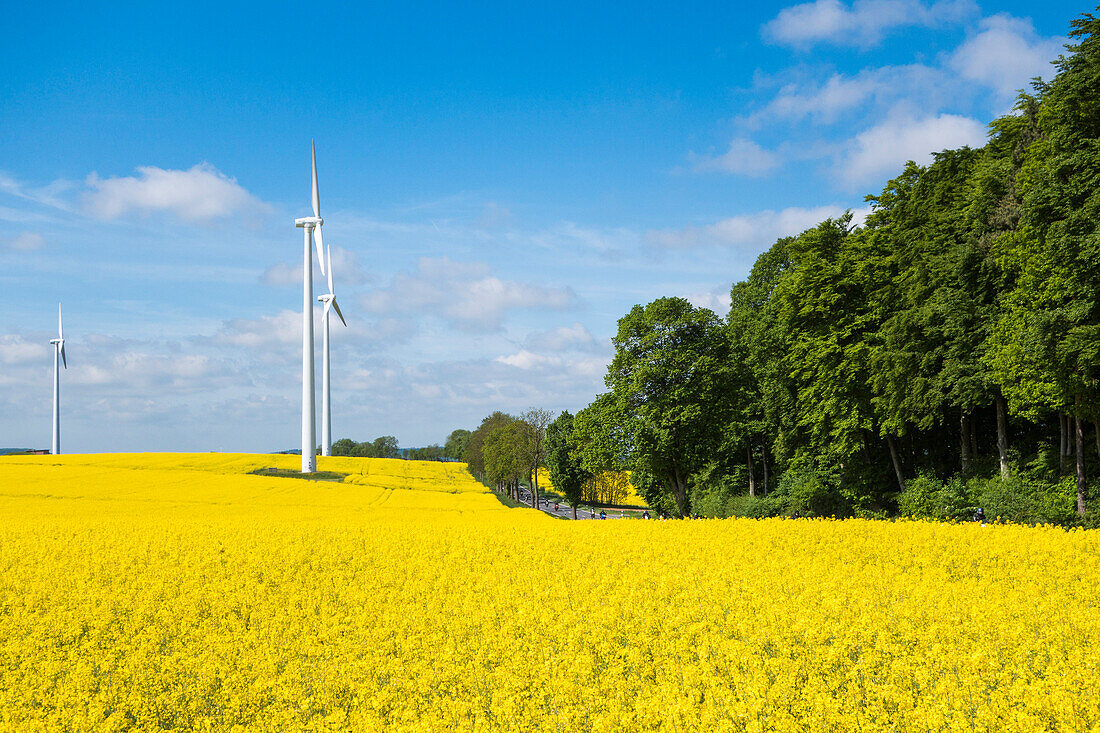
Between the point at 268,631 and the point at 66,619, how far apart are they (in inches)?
168

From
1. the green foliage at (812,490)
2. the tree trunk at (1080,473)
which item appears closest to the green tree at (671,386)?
the green foliage at (812,490)

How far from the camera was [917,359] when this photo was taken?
Result: 33156 millimetres

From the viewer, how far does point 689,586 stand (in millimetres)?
13227

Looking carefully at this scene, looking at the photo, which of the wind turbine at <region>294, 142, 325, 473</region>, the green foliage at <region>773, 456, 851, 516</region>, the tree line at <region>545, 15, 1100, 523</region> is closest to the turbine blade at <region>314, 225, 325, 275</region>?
the wind turbine at <region>294, 142, 325, 473</region>

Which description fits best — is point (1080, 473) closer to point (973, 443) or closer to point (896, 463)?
point (973, 443)

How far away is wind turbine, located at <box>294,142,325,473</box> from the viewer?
58.3m

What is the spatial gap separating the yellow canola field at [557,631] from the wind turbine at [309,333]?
3867 cm

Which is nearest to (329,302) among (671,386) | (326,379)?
(326,379)

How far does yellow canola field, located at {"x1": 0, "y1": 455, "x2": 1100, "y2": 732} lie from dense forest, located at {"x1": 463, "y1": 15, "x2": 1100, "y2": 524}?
37.5 feet

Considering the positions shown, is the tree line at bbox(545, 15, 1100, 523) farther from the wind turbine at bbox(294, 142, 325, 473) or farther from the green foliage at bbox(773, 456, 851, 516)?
the wind turbine at bbox(294, 142, 325, 473)

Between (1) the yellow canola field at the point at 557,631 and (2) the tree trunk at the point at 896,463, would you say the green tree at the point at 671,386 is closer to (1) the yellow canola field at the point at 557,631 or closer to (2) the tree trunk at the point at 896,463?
(2) the tree trunk at the point at 896,463

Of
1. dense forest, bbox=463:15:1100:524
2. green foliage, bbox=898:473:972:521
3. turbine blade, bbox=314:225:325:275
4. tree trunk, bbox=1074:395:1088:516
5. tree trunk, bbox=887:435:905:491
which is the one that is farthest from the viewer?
turbine blade, bbox=314:225:325:275

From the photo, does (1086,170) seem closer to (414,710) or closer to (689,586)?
(689,586)

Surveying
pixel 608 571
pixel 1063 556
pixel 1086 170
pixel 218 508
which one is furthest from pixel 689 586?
pixel 218 508
